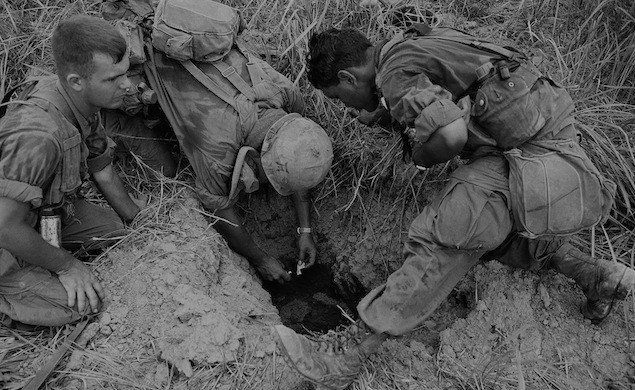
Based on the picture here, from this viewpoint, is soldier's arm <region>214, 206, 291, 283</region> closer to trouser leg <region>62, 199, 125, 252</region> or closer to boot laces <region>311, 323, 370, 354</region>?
trouser leg <region>62, 199, 125, 252</region>

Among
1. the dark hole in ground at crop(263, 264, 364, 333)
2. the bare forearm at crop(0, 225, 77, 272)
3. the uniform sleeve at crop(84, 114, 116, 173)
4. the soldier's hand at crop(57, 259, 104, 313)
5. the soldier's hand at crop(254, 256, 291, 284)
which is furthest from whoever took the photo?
the dark hole in ground at crop(263, 264, 364, 333)

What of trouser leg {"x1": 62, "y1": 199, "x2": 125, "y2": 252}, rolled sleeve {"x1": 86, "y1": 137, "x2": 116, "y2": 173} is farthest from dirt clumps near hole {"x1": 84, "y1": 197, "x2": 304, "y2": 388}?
rolled sleeve {"x1": 86, "y1": 137, "x2": 116, "y2": 173}

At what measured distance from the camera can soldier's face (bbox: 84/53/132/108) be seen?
221cm

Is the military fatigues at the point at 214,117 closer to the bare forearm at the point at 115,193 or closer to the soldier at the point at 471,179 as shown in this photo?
the bare forearm at the point at 115,193

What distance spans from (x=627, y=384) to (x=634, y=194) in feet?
3.03

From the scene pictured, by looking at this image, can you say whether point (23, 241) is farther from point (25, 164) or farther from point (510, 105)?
point (510, 105)

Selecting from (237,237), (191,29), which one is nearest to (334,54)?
(191,29)

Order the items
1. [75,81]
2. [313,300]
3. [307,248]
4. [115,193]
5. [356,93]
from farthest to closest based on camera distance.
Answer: [313,300]
[307,248]
[115,193]
[356,93]
[75,81]

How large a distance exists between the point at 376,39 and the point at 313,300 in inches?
66.7

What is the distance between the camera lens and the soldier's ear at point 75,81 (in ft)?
7.19

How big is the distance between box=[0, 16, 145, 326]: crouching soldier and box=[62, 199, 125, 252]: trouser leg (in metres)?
0.12

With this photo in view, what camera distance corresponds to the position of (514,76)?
2078 millimetres

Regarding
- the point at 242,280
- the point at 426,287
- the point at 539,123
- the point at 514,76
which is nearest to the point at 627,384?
the point at 426,287

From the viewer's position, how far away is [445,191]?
2.22m
